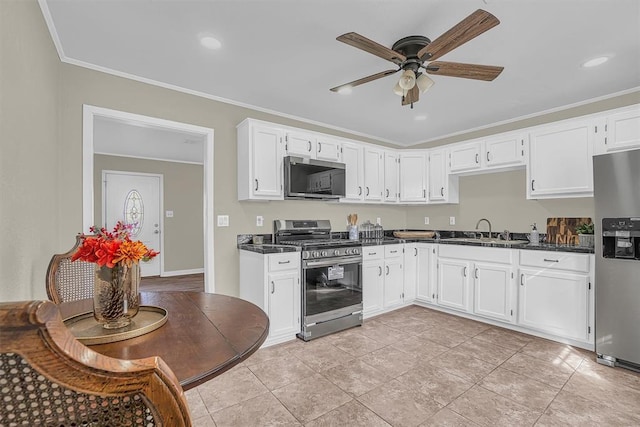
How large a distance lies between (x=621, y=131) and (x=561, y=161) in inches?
19.3

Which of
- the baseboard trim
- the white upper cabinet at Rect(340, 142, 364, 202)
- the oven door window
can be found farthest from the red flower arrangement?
the baseboard trim

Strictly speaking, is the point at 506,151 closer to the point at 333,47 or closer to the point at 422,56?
the point at 422,56

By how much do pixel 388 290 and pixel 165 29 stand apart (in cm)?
339

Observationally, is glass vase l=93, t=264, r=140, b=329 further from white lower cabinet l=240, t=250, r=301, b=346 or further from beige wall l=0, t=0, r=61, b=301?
white lower cabinet l=240, t=250, r=301, b=346

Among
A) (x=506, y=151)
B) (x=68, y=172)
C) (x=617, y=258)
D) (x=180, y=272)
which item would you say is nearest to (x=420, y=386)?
(x=617, y=258)

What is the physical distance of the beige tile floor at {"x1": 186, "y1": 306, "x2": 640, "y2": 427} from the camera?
1.84 m

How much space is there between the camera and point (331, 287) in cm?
319

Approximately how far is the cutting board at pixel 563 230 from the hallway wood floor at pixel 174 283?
16.0ft

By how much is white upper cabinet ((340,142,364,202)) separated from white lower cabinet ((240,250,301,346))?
1321 millimetres

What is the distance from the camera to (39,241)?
1.83 meters

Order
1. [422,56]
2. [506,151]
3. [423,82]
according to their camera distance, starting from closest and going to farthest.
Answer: [422,56] < [423,82] < [506,151]

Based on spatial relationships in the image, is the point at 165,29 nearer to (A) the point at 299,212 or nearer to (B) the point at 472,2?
(B) the point at 472,2

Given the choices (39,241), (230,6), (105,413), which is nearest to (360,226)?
(230,6)

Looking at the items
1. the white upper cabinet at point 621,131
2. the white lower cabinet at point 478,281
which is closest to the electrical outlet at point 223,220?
the white lower cabinet at point 478,281
